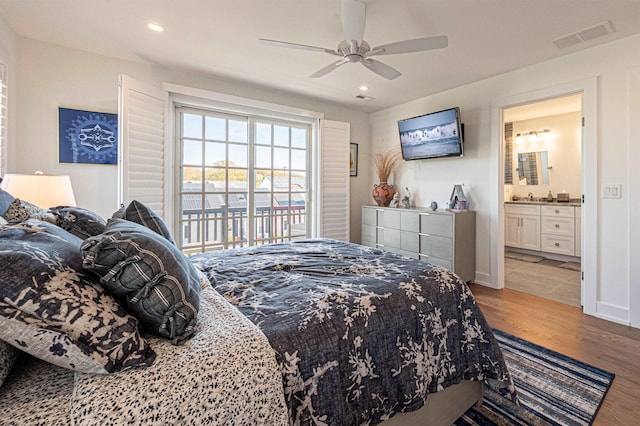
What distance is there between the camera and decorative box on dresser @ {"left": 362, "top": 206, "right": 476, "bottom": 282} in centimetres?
355

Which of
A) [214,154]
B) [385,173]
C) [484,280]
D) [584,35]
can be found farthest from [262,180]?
[584,35]

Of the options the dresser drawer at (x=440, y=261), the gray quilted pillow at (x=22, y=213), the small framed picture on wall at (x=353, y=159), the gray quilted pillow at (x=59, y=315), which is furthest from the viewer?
the small framed picture on wall at (x=353, y=159)

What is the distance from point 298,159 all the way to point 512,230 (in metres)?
4.26

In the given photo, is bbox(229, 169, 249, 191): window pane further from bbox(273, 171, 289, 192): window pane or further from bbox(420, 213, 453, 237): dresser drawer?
bbox(420, 213, 453, 237): dresser drawer

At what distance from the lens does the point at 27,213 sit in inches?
48.2

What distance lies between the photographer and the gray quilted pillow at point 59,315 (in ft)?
2.18

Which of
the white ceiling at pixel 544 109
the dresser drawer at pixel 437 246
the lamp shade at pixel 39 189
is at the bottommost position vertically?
the dresser drawer at pixel 437 246

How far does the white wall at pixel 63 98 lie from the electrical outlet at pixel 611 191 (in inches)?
176

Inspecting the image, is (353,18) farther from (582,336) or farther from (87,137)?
(582,336)

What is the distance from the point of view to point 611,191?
276 cm

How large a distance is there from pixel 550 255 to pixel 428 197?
2.74 meters

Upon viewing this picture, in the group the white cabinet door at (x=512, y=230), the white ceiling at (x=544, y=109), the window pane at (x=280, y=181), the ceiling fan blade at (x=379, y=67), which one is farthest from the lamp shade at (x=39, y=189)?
the white cabinet door at (x=512, y=230)

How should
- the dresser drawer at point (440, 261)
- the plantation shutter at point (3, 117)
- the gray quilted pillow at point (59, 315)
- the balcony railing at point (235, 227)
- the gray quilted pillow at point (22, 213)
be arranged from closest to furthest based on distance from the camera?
the gray quilted pillow at point (59, 315), the gray quilted pillow at point (22, 213), the plantation shutter at point (3, 117), the dresser drawer at point (440, 261), the balcony railing at point (235, 227)

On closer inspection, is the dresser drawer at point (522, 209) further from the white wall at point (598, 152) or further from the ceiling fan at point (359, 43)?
the ceiling fan at point (359, 43)
